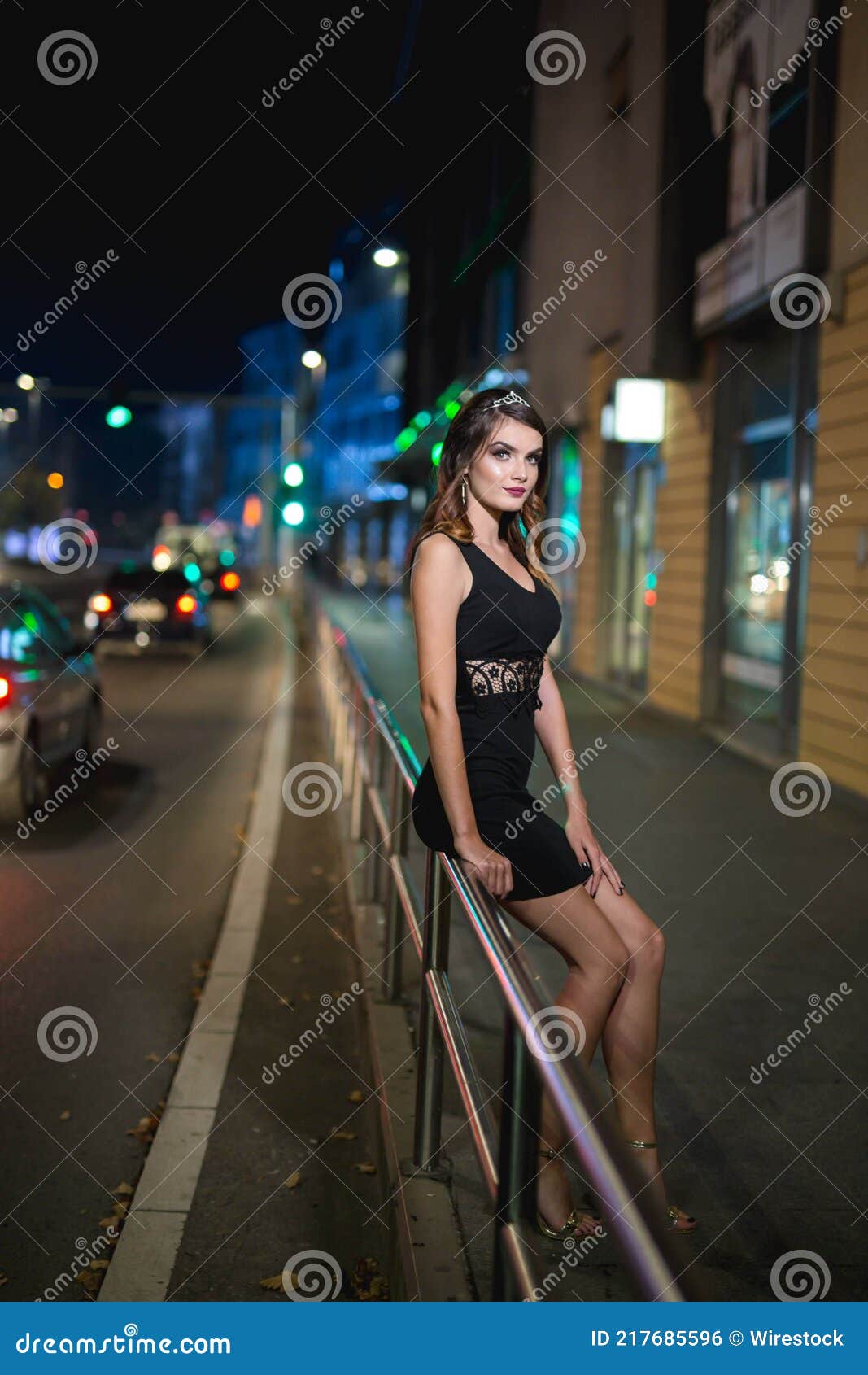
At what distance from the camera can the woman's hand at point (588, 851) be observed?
3.43 metres

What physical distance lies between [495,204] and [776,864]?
25836mm

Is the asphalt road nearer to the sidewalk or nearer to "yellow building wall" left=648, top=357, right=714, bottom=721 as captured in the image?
the sidewalk

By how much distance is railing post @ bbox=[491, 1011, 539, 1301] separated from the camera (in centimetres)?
251

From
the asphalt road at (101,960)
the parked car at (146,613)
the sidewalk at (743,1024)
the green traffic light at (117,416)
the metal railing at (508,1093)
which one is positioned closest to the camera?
the metal railing at (508,1093)

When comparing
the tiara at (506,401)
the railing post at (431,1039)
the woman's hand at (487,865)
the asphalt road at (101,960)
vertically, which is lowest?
the asphalt road at (101,960)

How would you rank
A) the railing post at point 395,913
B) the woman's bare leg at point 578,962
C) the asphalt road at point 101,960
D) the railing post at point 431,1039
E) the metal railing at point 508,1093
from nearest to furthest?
the metal railing at point 508,1093
the woman's bare leg at point 578,962
the railing post at point 431,1039
the asphalt road at point 101,960
the railing post at point 395,913

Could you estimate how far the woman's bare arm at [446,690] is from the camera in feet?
10.5

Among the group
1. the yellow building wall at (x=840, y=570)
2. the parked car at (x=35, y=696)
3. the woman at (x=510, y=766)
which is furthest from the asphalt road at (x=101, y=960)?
the yellow building wall at (x=840, y=570)

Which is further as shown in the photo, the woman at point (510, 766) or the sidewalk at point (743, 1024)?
the sidewalk at point (743, 1024)

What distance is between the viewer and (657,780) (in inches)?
431

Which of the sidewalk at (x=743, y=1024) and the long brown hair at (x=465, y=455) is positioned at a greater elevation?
the long brown hair at (x=465, y=455)

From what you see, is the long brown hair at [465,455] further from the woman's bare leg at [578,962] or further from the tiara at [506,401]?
the woman's bare leg at [578,962]

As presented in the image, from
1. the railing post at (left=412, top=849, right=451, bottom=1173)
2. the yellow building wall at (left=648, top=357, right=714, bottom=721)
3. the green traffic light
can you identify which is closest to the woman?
the railing post at (left=412, top=849, right=451, bottom=1173)

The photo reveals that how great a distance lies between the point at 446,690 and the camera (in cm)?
322
